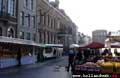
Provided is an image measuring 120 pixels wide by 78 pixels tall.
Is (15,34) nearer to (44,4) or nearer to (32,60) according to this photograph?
(32,60)

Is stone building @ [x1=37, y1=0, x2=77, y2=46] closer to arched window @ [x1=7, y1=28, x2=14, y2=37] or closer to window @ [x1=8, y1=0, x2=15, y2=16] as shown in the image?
window @ [x1=8, y1=0, x2=15, y2=16]

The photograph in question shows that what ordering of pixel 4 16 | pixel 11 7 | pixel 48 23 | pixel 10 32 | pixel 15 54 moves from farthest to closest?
pixel 48 23 < pixel 11 7 < pixel 10 32 < pixel 15 54 < pixel 4 16

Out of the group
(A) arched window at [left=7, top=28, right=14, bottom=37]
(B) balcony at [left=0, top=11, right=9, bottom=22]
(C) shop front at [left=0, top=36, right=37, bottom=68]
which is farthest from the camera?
(A) arched window at [left=7, top=28, right=14, bottom=37]

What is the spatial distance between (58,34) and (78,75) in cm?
5947

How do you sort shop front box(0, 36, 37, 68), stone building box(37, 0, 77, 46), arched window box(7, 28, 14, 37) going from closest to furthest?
shop front box(0, 36, 37, 68) < arched window box(7, 28, 14, 37) < stone building box(37, 0, 77, 46)

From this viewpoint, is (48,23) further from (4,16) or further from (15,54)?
(4,16)

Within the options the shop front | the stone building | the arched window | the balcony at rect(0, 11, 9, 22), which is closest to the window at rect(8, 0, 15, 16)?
the arched window

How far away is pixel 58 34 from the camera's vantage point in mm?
74500

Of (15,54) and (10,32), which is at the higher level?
(10,32)

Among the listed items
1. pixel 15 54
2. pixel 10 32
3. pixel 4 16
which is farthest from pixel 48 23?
pixel 4 16

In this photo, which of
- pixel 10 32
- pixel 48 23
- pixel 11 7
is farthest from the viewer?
pixel 48 23

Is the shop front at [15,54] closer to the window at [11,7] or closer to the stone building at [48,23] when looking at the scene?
the window at [11,7]

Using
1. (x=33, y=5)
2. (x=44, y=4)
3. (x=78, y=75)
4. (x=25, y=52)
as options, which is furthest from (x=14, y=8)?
(x=78, y=75)

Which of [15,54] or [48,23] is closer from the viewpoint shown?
[15,54]
